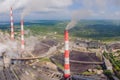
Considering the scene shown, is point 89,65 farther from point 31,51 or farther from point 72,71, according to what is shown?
point 31,51

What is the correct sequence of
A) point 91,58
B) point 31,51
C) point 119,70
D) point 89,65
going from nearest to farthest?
point 119,70, point 89,65, point 91,58, point 31,51

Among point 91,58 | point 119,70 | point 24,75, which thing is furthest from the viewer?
point 91,58

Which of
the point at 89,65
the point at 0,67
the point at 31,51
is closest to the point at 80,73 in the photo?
the point at 89,65

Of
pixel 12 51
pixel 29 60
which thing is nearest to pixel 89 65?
pixel 29 60

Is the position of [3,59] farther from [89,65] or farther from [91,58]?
[91,58]

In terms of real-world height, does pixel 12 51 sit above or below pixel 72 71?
above

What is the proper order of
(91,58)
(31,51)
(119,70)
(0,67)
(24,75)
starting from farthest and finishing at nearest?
1. (31,51)
2. (91,58)
3. (119,70)
4. (0,67)
5. (24,75)

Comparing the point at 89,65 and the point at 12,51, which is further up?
the point at 12,51

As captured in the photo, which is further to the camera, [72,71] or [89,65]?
[89,65]


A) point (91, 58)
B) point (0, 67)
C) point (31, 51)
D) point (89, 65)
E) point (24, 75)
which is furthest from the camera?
point (31, 51)
